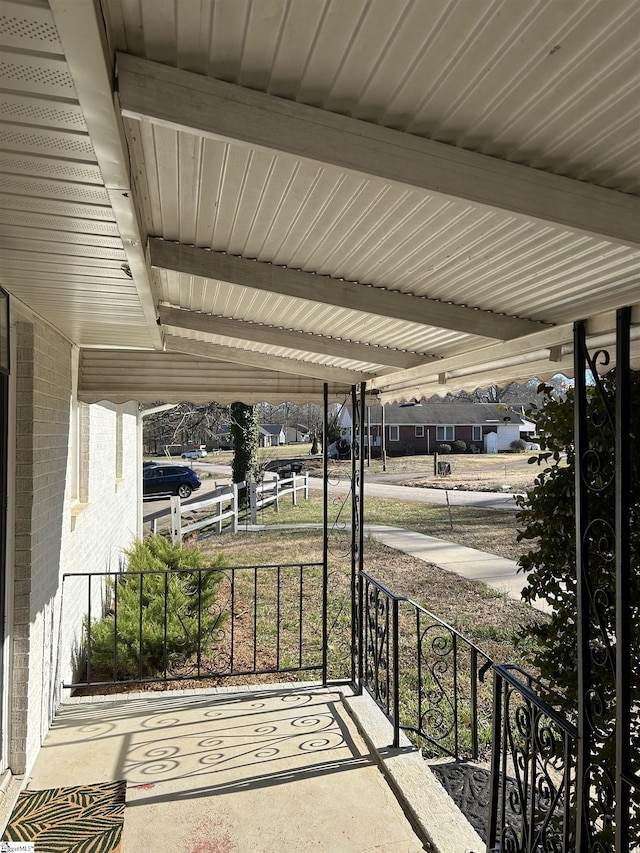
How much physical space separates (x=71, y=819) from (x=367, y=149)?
3217mm

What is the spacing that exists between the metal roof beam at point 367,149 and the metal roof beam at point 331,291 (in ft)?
3.73

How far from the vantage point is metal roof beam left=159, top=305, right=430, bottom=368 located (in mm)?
3656

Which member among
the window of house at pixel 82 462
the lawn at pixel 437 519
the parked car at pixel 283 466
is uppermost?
the window of house at pixel 82 462

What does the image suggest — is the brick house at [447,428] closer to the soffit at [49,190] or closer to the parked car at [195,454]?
the parked car at [195,454]

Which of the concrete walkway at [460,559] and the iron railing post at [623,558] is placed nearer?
the iron railing post at [623,558]

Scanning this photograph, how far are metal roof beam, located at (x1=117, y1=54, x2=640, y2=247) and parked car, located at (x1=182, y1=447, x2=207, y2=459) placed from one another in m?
28.0

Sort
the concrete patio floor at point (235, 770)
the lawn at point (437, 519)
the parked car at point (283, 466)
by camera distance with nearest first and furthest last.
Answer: the concrete patio floor at point (235, 770) → the lawn at point (437, 519) → the parked car at point (283, 466)

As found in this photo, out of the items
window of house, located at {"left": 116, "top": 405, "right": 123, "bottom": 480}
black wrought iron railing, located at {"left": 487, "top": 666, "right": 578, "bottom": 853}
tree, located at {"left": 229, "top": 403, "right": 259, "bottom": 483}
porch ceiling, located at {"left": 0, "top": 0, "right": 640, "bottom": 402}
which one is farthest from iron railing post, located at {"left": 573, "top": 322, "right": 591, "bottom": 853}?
tree, located at {"left": 229, "top": 403, "right": 259, "bottom": 483}

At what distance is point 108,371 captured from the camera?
190 inches

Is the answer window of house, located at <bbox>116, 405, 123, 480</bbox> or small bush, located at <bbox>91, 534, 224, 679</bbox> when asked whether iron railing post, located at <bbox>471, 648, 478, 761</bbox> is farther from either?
window of house, located at <bbox>116, 405, 123, 480</bbox>

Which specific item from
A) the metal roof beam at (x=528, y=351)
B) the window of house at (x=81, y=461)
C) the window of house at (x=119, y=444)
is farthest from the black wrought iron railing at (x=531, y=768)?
the window of house at (x=119, y=444)

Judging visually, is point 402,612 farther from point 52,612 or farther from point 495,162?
point 495,162

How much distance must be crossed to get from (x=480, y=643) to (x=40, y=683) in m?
4.90

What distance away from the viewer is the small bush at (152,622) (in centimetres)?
498
